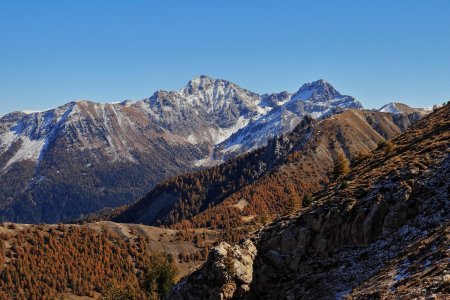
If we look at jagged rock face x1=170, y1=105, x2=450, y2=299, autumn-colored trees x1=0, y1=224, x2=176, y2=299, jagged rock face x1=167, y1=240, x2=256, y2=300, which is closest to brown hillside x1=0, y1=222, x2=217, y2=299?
autumn-colored trees x1=0, y1=224, x2=176, y2=299

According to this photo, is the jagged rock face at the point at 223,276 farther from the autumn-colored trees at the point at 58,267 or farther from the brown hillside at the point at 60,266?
the brown hillside at the point at 60,266

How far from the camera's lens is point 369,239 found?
1928 inches

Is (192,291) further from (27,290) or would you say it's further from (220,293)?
(27,290)

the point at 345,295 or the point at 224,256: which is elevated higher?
the point at 224,256

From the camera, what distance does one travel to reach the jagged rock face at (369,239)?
38875 mm

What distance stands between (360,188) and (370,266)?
1410 centimetres

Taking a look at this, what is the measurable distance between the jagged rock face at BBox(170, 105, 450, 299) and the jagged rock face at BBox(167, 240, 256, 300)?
2.59 feet

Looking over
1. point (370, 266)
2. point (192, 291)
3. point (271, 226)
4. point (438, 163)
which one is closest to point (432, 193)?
point (438, 163)

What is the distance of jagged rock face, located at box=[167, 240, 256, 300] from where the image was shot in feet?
176

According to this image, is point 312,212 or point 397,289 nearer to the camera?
point 397,289

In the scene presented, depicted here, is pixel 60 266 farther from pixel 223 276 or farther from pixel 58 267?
pixel 223 276

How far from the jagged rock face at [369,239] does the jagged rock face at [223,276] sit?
0.79 m

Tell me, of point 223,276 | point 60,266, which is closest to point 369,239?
point 223,276

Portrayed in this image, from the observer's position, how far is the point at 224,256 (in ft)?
183
